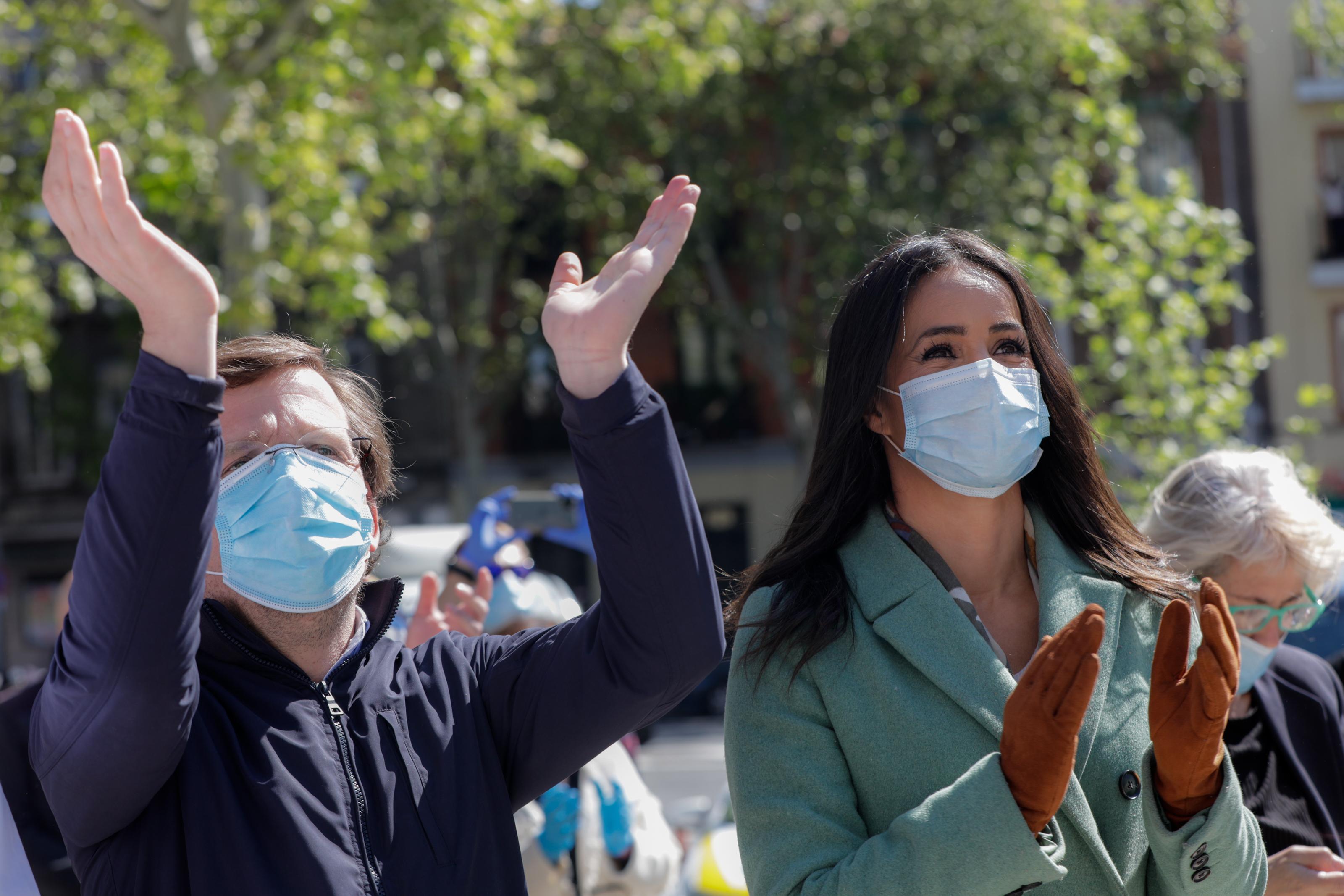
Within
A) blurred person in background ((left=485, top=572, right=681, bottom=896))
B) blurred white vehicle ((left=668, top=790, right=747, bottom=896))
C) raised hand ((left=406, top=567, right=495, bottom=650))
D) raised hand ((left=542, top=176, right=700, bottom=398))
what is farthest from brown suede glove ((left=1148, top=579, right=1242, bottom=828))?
blurred white vehicle ((left=668, top=790, right=747, bottom=896))

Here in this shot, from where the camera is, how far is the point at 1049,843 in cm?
180

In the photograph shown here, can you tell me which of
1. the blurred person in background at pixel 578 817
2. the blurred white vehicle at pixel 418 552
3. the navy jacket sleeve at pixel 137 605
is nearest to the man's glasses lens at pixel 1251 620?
the blurred person in background at pixel 578 817

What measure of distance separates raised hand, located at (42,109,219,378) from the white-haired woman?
2.07 m

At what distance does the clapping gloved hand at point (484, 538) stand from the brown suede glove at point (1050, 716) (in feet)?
7.88

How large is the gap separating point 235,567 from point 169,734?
0.32m

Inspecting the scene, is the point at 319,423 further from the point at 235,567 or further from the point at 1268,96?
the point at 1268,96

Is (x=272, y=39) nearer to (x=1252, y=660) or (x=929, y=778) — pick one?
(x=1252, y=660)

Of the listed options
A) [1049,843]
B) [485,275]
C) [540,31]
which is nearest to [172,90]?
[540,31]

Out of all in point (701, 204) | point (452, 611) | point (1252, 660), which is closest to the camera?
point (1252, 660)

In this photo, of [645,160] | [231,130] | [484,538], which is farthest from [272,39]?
[645,160]

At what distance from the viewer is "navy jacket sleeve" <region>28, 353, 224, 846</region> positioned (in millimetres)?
1522

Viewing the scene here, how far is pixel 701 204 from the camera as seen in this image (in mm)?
17609

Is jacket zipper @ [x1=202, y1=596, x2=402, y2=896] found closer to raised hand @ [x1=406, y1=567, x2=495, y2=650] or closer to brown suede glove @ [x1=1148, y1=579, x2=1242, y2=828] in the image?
raised hand @ [x1=406, y1=567, x2=495, y2=650]

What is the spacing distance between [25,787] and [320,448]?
1.17m
